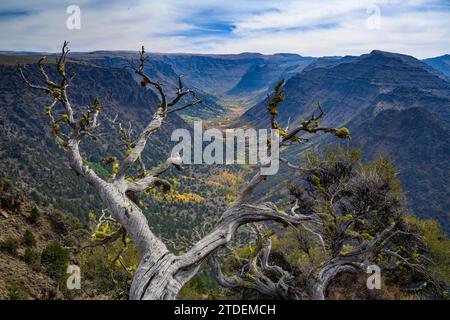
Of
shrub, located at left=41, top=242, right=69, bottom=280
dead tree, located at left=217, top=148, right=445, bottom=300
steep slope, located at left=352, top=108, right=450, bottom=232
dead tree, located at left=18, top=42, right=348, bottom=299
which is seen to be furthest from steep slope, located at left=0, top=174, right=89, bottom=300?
steep slope, located at left=352, top=108, right=450, bottom=232

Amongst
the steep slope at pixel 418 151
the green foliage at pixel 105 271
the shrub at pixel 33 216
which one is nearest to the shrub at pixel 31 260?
the green foliage at pixel 105 271

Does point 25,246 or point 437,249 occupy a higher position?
point 437,249

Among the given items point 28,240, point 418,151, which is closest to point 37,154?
point 28,240

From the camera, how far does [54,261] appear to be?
22.2 m

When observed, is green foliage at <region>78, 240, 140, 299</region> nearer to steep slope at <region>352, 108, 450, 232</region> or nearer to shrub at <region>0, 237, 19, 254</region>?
shrub at <region>0, 237, 19, 254</region>

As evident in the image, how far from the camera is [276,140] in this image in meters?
10.4

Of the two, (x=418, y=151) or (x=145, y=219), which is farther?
(x=418, y=151)

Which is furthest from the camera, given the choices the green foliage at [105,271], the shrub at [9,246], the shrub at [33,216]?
the shrub at [33,216]

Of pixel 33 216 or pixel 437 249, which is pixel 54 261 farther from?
pixel 437 249

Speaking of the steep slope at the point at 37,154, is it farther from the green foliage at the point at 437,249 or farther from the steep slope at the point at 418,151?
the steep slope at the point at 418,151

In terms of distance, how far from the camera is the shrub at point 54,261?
71.5 feet

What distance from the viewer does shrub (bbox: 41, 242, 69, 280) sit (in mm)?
21781
